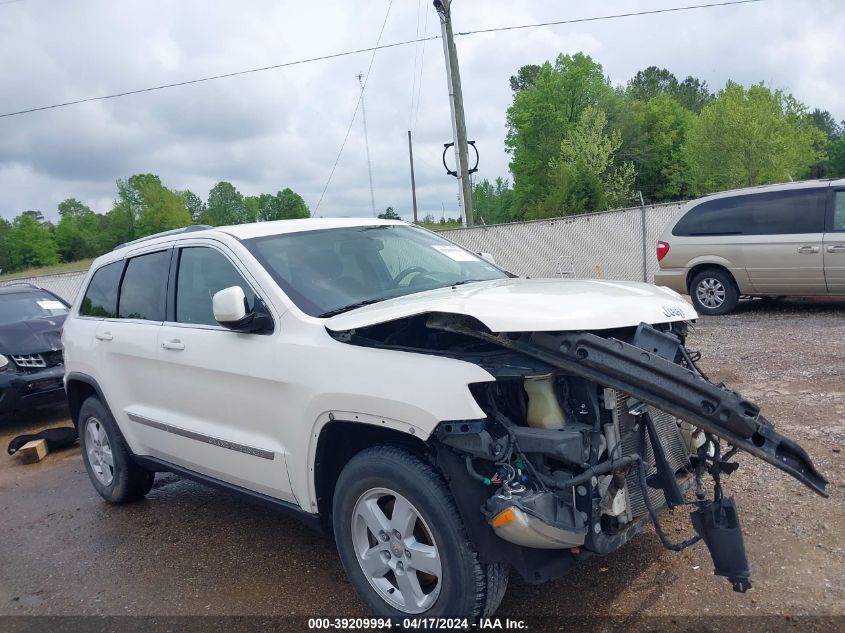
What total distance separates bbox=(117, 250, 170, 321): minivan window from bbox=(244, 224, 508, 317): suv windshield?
0.92m

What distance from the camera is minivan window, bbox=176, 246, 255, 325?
4.00 m

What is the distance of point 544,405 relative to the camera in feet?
9.52

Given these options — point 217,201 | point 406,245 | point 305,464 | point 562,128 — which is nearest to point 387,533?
point 305,464

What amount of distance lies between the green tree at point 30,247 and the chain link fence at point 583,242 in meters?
63.6

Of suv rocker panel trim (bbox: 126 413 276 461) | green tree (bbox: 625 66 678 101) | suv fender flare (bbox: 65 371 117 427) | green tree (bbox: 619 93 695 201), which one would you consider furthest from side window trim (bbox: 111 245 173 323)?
green tree (bbox: 625 66 678 101)

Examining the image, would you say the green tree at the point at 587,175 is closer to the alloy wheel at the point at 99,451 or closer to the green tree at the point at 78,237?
the alloy wheel at the point at 99,451

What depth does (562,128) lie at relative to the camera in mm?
54375

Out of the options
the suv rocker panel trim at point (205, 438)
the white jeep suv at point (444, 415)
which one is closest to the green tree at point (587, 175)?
the suv rocker panel trim at point (205, 438)

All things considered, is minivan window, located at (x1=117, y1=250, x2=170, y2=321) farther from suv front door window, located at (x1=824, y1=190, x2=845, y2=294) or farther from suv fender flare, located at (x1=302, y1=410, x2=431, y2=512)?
suv front door window, located at (x1=824, y1=190, x2=845, y2=294)

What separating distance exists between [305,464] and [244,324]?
29.9 inches

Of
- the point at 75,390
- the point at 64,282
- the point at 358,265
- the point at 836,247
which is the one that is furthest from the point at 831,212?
the point at 64,282

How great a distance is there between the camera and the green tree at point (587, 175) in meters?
42.5

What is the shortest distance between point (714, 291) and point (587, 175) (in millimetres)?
35968

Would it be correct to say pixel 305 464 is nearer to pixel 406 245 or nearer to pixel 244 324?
pixel 244 324
